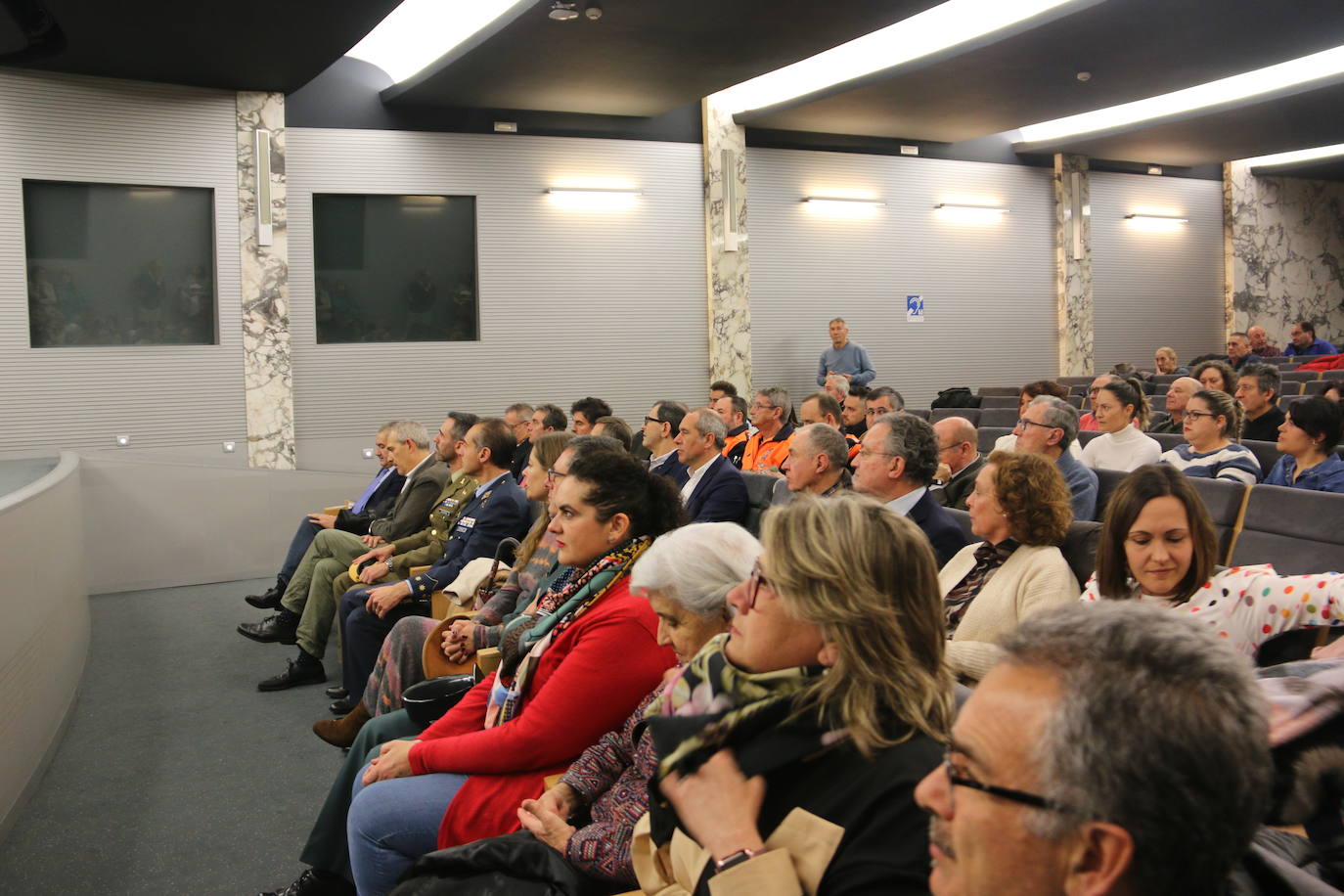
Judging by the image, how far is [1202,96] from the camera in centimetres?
1047

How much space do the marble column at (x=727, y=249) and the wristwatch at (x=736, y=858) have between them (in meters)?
9.19

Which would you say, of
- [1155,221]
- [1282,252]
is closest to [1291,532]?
[1155,221]

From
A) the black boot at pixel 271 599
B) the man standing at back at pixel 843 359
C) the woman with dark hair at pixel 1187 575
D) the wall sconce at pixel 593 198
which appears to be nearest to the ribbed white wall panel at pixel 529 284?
the wall sconce at pixel 593 198

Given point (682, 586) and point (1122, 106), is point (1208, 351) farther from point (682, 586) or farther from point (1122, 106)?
point (682, 586)

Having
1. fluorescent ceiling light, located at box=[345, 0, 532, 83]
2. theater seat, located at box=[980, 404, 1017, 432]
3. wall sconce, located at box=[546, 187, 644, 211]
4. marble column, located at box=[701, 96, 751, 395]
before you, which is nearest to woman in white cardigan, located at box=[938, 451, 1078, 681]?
theater seat, located at box=[980, 404, 1017, 432]

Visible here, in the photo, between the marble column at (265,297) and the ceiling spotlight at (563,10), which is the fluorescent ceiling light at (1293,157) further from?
the marble column at (265,297)

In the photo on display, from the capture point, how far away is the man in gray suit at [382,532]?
5379 mm

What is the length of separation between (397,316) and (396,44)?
7.33ft

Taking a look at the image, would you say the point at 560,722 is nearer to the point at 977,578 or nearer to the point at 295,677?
the point at 977,578

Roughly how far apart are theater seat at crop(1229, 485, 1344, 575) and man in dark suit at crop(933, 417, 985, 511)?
1.17m

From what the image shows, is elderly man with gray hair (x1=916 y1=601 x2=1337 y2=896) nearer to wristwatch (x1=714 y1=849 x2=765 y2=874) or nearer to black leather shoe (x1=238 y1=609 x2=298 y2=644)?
wristwatch (x1=714 y1=849 x2=765 y2=874)

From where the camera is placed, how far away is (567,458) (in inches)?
117

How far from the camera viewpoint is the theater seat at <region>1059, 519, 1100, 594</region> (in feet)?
9.38

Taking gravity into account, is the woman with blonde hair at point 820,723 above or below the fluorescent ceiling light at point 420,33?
below
